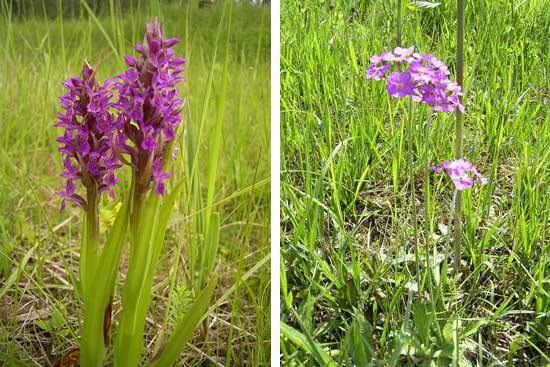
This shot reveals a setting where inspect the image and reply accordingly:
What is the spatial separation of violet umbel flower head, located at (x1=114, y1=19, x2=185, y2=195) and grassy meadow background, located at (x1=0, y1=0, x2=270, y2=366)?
0.75 ft

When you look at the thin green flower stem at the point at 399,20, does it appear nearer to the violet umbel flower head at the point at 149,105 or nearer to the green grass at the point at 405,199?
the green grass at the point at 405,199

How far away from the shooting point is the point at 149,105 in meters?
0.89

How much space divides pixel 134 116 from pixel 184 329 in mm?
373

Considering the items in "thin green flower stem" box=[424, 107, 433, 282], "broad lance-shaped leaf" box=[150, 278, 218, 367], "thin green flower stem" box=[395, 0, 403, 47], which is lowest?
"broad lance-shaped leaf" box=[150, 278, 218, 367]

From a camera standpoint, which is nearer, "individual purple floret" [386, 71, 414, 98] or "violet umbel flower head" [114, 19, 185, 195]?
"violet umbel flower head" [114, 19, 185, 195]

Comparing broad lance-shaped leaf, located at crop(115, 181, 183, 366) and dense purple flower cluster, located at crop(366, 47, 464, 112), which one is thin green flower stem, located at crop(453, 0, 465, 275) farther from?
broad lance-shaped leaf, located at crop(115, 181, 183, 366)

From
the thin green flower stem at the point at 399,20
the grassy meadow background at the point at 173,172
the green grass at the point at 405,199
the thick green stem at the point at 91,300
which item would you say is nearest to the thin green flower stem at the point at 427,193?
the green grass at the point at 405,199

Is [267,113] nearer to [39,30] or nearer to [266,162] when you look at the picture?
[266,162]

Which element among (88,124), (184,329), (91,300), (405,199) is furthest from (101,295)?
(405,199)

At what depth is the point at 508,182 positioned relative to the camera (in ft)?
3.47

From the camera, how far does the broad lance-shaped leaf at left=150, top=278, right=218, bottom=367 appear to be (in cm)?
98

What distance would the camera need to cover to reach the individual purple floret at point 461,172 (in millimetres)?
1038

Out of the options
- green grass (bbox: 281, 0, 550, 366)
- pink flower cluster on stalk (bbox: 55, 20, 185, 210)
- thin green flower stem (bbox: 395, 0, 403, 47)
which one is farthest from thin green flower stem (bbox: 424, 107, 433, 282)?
pink flower cluster on stalk (bbox: 55, 20, 185, 210)

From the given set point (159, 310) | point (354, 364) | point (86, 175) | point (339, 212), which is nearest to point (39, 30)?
point (86, 175)
